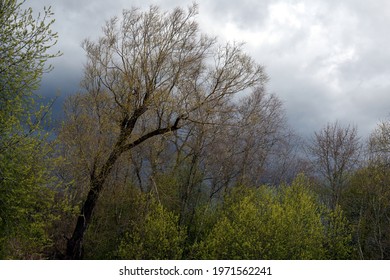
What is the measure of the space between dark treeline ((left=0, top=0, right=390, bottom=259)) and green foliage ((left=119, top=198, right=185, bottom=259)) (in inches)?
3.3

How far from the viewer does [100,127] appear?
70.8 feet

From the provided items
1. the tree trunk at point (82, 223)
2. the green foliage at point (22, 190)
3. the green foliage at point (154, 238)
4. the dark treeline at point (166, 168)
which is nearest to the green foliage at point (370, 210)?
the dark treeline at point (166, 168)

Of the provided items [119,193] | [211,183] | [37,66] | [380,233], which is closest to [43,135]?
[37,66]

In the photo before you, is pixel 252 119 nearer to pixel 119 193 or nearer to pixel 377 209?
pixel 119 193

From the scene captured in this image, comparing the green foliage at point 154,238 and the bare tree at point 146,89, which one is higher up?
the bare tree at point 146,89

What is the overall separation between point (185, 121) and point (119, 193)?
8.72 metres

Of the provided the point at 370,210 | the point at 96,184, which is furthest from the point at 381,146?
the point at 96,184

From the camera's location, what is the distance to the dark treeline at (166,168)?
14156mm

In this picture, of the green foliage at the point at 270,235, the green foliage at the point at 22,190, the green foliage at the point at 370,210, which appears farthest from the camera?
the green foliage at the point at 370,210

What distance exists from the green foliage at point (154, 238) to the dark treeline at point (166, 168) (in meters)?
0.08

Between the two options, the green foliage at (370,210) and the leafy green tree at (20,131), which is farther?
the green foliage at (370,210)

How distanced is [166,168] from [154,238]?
605 cm

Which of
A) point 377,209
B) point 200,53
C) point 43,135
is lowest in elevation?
point 377,209

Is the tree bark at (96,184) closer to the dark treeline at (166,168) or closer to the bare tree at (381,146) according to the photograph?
the dark treeline at (166,168)
